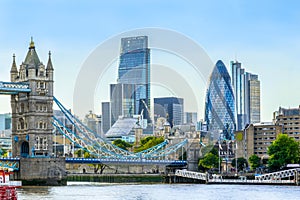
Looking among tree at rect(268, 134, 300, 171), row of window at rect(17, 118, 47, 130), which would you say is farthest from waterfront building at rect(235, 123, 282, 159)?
row of window at rect(17, 118, 47, 130)

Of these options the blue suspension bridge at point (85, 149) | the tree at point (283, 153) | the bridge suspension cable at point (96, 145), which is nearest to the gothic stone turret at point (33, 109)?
the blue suspension bridge at point (85, 149)

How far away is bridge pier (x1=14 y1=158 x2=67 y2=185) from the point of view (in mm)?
97500

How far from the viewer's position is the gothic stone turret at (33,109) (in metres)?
101

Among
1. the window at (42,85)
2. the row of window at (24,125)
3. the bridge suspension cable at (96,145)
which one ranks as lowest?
the bridge suspension cable at (96,145)

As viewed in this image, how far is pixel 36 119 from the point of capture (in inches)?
4003

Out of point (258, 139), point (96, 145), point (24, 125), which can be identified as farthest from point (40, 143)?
point (258, 139)

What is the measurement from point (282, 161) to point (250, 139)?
22258 millimetres

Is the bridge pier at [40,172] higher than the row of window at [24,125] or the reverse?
the reverse

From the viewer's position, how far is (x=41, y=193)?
259ft

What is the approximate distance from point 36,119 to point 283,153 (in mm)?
33199

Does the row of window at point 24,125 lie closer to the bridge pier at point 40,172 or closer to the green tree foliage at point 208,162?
the bridge pier at point 40,172

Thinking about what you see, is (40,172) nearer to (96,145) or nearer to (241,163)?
(96,145)

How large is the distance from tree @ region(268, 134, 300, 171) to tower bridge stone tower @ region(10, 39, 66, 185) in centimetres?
2866

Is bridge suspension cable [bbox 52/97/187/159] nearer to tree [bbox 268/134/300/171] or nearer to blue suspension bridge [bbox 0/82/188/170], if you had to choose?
blue suspension bridge [bbox 0/82/188/170]
